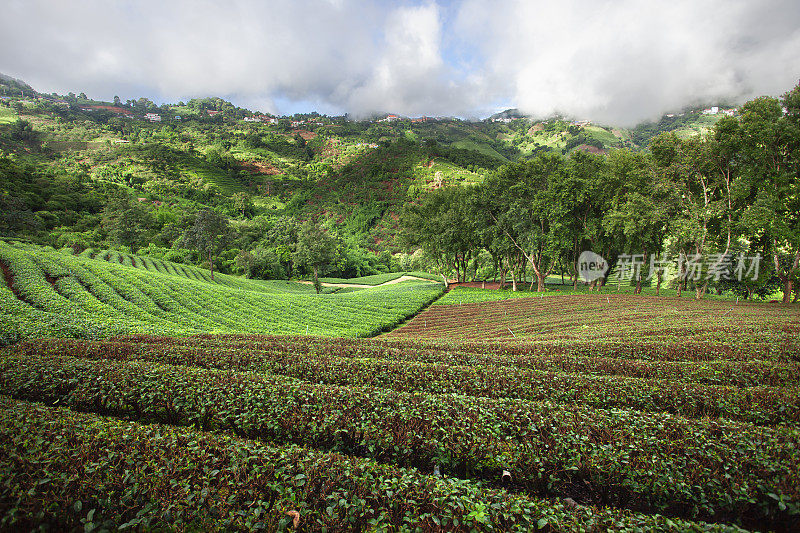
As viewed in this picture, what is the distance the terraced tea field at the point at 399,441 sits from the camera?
3.01m

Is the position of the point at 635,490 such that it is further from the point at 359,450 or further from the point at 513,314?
the point at 513,314

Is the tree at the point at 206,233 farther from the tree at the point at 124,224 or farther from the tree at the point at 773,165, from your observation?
the tree at the point at 773,165

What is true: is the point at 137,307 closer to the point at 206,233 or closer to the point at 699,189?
the point at 206,233

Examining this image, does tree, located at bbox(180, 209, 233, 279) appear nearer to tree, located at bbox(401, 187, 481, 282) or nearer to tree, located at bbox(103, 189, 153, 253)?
tree, located at bbox(103, 189, 153, 253)

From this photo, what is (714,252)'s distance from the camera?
24.8 metres

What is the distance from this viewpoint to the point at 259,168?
13962cm

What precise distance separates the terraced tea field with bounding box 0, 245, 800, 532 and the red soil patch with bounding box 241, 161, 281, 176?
5661 inches

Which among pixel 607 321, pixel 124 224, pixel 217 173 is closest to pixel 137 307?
pixel 607 321

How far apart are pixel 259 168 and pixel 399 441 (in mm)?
156760

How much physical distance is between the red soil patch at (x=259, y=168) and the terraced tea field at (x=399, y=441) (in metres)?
144

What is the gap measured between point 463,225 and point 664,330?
25793 mm

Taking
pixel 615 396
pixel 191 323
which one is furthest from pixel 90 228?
pixel 615 396

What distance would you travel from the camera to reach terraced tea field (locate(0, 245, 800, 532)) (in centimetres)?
301

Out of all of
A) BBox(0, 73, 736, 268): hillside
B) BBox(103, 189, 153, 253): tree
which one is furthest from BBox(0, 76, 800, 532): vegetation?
BBox(103, 189, 153, 253): tree
